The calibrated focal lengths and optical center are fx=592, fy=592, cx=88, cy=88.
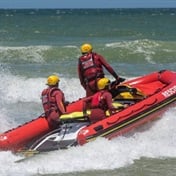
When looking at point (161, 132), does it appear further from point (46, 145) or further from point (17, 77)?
point (17, 77)

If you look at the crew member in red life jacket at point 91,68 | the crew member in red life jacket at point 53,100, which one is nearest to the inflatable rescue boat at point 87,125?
the crew member in red life jacket at point 53,100

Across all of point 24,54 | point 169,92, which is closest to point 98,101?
point 169,92

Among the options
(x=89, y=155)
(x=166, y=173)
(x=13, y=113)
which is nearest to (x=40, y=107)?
(x=13, y=113)

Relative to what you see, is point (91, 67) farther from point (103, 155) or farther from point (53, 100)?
point (103, 155)

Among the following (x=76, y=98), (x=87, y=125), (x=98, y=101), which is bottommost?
(x=76, y=98)

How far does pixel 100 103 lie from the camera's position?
26.2ft

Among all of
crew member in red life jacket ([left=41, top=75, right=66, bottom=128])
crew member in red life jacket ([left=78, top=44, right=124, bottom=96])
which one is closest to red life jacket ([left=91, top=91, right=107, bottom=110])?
crew member in red life jacket ([left=41, top=75, right=66, bottom=128])

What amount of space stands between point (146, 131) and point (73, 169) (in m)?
1.72

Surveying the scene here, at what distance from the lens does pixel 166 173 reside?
6.86 metres

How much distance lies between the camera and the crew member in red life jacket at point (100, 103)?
793 centimetres

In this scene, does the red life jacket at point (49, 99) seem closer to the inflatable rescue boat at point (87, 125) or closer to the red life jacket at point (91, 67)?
the inflatable rescue boat at point (87, 125)

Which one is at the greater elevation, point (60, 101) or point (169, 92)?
point (60, 101)

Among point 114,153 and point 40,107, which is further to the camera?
point 40,107

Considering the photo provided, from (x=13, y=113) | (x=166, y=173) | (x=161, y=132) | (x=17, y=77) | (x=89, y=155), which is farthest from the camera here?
(x=17, y=77)
